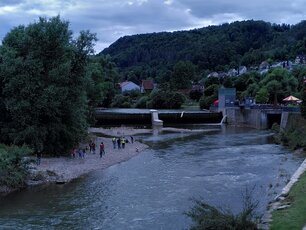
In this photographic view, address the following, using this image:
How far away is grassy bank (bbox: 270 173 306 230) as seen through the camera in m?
17.5

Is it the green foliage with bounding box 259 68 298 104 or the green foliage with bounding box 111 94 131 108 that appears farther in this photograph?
the green foliage with bounding box 111 94 131 108

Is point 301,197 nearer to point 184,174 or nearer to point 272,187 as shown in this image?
point 272,187

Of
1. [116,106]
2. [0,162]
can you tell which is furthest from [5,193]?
[116,106]

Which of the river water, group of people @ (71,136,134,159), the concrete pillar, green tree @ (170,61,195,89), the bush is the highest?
green tree @ (170,61,195,89)

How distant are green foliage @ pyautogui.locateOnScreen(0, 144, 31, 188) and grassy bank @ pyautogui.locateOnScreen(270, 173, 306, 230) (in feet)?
54.6

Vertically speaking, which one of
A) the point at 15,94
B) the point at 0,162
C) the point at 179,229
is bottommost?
the point at 179,229

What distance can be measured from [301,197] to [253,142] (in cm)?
3224

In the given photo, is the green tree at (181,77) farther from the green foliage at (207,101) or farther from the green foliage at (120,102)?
the green foliage at (207,101)

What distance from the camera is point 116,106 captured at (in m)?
137

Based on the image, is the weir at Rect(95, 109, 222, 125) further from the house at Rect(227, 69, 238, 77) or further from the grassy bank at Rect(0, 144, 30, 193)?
the house at Rect(227, 69, 238, 77)

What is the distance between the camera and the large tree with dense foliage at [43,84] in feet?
129

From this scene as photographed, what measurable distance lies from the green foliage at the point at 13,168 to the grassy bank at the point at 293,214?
16.7 m

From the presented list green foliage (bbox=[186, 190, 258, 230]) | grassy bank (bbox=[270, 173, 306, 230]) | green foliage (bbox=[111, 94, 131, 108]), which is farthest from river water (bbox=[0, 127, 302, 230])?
green foliage (bbox=[111, 94, 131, 108])

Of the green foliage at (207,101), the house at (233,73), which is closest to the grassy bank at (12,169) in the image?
the green foliage at (207,101)
